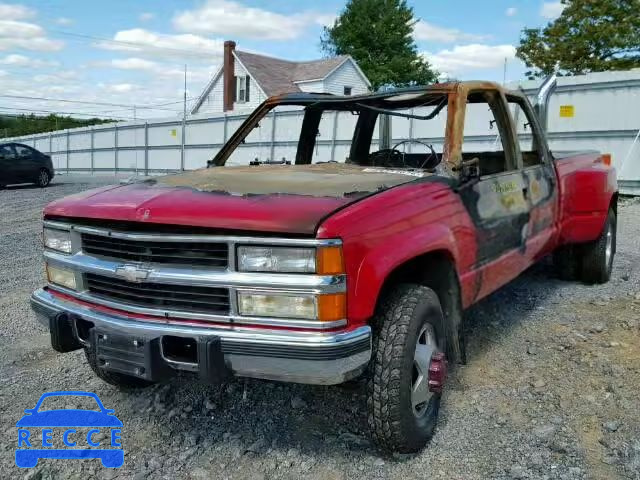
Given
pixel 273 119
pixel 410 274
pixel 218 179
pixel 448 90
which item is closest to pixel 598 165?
pixel 448 90

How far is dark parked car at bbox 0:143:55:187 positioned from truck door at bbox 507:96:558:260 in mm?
15909

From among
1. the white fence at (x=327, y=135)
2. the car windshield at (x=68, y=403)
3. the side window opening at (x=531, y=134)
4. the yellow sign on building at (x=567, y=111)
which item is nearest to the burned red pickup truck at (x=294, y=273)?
the car windshield at (x=68, y=403)

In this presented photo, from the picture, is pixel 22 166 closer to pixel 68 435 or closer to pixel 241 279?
pixel 68 435

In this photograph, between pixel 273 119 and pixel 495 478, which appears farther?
pixel 273 119

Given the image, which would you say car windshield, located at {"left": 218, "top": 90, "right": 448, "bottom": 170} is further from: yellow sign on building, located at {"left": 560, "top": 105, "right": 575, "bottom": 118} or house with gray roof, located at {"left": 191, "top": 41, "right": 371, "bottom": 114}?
house with gray roof, located at {"left": 191, "top": 41, "right": 371, "bottom": 114}

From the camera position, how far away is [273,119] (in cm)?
1664

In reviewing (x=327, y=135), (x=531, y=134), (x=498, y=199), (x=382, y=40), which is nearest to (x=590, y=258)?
(x=531, y=134)

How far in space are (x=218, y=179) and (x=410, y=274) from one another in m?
1.16

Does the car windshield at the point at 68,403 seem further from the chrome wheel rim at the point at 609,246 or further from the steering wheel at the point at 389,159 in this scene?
the chrome wheel rim at the point at 609,246

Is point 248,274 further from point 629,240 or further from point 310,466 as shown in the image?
point 629,240

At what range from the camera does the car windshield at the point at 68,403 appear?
11.3ft

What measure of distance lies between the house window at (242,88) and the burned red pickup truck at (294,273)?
29583 millimetres

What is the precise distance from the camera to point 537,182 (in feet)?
14.6

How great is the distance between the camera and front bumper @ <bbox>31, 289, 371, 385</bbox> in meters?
2.43
